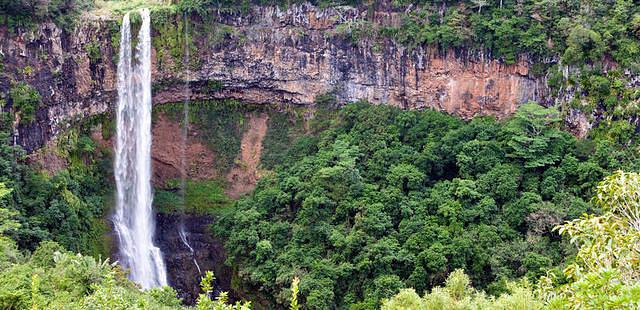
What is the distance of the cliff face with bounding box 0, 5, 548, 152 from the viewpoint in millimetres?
22734

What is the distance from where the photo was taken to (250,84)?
2628 cm

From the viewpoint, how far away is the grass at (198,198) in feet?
86.8

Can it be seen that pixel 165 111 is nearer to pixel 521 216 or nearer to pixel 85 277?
pixel 85 277

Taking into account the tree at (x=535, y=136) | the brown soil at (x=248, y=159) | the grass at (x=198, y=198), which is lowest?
the grass at (x=198, y=198)

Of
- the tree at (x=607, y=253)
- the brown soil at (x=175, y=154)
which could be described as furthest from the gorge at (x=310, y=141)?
the tree at (x=607, y=253)

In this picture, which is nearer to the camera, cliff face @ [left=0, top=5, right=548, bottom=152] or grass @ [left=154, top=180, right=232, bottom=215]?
cliff face @ [left=0, top=5, right=548, bottom=152]

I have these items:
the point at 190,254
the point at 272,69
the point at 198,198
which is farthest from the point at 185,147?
the point at 272,69

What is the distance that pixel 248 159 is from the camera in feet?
87.6

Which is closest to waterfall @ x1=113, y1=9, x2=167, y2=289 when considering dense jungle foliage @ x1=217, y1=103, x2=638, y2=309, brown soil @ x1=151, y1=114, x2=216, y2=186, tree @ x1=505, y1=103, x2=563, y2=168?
brown soil @ x1=151, y1=114, x2=216, y2=186

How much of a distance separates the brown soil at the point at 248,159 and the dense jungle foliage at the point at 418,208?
2.37m

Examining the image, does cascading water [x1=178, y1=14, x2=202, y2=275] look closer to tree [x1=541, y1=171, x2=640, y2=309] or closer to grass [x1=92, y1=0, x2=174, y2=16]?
grass [x1=92, y1=0, x2=174, y2=16]

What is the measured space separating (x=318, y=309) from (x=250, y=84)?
409 inches

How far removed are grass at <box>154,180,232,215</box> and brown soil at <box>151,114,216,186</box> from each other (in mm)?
290

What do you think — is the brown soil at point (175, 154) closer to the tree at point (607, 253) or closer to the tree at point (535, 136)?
the tree at point (535, 136)
